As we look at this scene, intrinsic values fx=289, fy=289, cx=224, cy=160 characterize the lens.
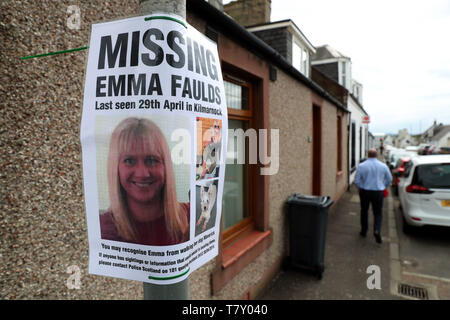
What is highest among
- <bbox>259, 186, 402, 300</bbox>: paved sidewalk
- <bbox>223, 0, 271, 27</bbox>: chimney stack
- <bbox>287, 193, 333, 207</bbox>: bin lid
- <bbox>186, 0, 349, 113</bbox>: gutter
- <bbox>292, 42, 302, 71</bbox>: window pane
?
<bbox>223, 0, 271, 27</bbox>: chimney stack

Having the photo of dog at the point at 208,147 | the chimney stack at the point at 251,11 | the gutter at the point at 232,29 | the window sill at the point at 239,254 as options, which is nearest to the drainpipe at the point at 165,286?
the photo of dog at the point at 208,147

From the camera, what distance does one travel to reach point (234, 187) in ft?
13.1

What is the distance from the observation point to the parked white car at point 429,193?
19.7ft

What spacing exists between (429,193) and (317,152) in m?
2.75

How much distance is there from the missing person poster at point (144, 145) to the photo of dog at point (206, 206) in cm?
2

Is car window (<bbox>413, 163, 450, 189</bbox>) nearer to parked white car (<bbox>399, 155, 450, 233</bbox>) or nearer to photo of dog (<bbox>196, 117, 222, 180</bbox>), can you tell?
parked white car (<bbox>399, 155, 450, 233</bbox>)

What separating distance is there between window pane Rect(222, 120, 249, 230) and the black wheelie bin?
1054mm

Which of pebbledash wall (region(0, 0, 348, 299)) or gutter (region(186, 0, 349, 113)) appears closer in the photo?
pebbledash wall (region(0, 0, 348, 299))

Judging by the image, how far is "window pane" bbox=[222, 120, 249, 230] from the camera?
3.77m

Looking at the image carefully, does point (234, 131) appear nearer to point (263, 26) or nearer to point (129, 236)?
point (129, 236)

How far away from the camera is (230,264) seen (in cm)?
333

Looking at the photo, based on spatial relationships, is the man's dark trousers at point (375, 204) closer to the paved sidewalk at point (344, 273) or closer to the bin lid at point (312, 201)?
the paved sidewalk at point (344, 273)

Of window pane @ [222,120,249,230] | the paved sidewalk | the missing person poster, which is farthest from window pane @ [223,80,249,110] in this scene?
the paved sidewalk

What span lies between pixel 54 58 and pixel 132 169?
3.29 feet
